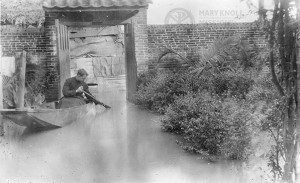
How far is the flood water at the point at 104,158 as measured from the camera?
6089 millimetres

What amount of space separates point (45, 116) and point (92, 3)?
15.4 ft

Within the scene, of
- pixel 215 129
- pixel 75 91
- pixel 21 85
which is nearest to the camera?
pixel 215 129

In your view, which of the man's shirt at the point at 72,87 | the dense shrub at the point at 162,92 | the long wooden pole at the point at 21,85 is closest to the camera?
the long wooden pole at the point at 21,85

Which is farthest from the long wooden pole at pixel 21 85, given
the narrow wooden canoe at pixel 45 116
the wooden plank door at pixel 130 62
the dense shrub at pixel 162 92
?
the wooden plank door at pixel 130 62

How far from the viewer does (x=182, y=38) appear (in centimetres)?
1348

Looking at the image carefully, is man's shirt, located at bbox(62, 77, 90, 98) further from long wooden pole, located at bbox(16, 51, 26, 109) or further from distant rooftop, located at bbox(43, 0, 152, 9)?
distant rooftop, located at bbox(43, 0, 152, 9)

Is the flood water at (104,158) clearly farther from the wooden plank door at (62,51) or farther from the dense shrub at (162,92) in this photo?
the wooden plank door at (62,51)

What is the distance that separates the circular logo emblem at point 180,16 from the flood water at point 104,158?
13.0m

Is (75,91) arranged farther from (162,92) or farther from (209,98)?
(209,98)

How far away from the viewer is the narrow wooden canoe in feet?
24.9

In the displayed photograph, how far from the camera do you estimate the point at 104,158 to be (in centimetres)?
702

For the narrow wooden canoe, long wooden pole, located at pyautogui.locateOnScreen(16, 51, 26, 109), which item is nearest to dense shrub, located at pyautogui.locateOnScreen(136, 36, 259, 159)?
the narrow wooden canoe

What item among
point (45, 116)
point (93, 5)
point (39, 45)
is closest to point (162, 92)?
point (93, 5)

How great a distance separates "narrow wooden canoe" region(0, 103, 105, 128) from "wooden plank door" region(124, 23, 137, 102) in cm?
325
